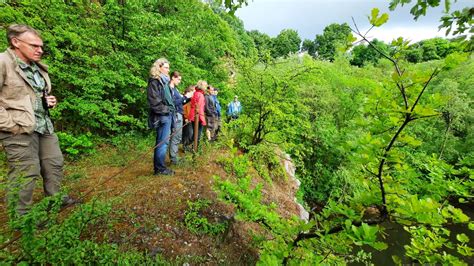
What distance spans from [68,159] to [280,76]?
16.5 ft

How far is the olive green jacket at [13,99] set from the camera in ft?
8.02

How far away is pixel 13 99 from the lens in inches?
98.8

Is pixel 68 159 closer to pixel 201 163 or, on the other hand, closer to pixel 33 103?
pixel 201 163

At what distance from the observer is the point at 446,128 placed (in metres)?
17.6

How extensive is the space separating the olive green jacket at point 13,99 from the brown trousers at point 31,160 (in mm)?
130

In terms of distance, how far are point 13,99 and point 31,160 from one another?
61 cm

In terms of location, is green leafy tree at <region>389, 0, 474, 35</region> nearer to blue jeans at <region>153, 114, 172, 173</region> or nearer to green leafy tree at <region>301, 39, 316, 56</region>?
blue jeans at <region>153, 114, 172, 173</region>

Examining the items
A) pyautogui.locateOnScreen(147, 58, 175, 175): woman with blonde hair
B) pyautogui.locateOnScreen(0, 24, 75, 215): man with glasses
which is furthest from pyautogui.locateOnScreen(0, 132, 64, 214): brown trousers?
pyautogui.locateOnScreen(147, 58, 175, 175): woman with blonde hair

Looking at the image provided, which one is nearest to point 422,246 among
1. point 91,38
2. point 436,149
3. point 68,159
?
point 68,159

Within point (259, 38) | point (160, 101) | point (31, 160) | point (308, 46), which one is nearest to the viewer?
point (31, 160)

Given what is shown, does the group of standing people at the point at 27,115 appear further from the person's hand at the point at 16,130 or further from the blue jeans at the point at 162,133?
the blue jeans at the point at 162,133

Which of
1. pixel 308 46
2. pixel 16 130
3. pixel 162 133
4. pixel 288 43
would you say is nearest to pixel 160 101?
pixel 162 133

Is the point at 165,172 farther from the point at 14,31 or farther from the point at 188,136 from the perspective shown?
the point at 14,31

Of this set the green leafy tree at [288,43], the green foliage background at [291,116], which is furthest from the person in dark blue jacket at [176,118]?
the green leafy tree at [288,43]
